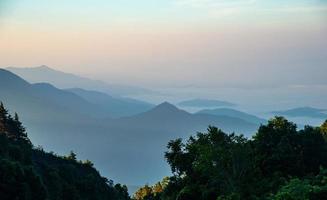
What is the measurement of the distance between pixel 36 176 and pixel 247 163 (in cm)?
2324

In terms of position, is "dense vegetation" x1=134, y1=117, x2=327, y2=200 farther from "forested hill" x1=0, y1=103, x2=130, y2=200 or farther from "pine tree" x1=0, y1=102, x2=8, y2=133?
"pine tree" x1=0, y1=102, x2=8, y2=133

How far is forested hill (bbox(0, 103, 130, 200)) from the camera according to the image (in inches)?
1601

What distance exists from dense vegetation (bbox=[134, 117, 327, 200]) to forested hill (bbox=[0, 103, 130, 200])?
1299 centimetres

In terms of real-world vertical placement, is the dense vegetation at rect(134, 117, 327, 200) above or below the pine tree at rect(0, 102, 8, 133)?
below

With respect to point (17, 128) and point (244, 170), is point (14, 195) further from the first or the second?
point (17, 128)

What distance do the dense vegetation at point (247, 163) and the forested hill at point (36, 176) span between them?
1299 centimetres

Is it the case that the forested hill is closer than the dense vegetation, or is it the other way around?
the dense vegetation

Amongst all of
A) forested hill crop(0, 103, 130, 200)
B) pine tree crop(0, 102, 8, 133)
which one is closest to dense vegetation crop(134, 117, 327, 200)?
forested hill crop(0, 103, 130, 200)

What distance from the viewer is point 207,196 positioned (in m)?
28.4

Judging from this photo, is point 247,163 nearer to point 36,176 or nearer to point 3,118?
point 36,176

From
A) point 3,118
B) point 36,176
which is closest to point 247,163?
point 36,176

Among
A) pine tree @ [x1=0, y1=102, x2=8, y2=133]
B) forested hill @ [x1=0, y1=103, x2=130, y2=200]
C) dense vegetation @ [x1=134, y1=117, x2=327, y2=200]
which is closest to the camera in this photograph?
dense vegetation @ [x1=134, y1=117, x2=327, y2=200]

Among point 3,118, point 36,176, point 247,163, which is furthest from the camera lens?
point 3,118

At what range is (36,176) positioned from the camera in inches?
1746
